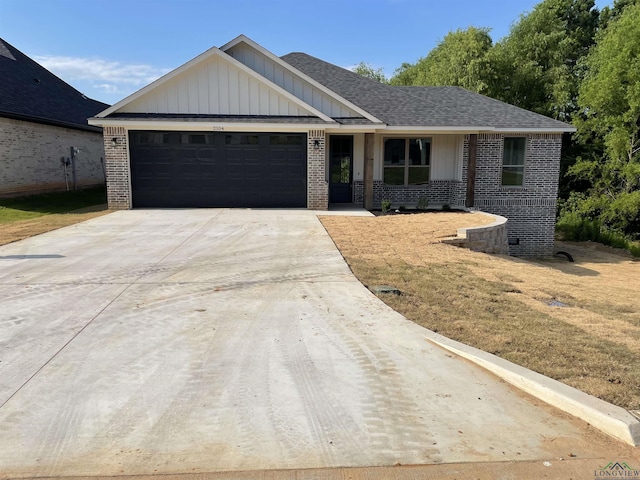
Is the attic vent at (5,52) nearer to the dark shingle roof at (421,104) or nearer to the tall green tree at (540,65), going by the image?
the dark shingle roof at (421,104)

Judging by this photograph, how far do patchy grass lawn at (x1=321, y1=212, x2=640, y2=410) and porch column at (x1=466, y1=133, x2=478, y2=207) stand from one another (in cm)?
547

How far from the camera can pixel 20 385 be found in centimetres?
361

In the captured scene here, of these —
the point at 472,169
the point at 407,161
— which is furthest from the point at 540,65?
the point at 407,161

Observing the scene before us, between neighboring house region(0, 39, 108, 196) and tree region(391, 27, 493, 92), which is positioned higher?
tree region(391, 27, 493, 92)

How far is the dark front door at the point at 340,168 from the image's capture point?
16.9 meters

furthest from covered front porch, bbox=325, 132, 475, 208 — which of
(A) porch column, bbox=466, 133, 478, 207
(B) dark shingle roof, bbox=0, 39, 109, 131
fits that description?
(B) dark shingle roof, bbox=0, 39, 109, 131

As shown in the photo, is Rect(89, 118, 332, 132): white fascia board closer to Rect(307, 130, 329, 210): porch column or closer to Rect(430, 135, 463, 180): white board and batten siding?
Rect(307, 130, 329, 210): porch column

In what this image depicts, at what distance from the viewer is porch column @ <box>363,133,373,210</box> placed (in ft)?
51.9

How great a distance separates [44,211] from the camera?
1590cm

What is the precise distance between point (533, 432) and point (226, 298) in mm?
3833

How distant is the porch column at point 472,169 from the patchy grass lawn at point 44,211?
12.2 metres

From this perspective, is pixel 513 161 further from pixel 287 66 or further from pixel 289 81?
pixel 287 66

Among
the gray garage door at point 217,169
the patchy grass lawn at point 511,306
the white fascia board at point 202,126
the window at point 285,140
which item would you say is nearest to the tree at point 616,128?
the patchy grass lawn at point 511,306

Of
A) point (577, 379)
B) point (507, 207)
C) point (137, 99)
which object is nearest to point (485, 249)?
point (507, 207)
